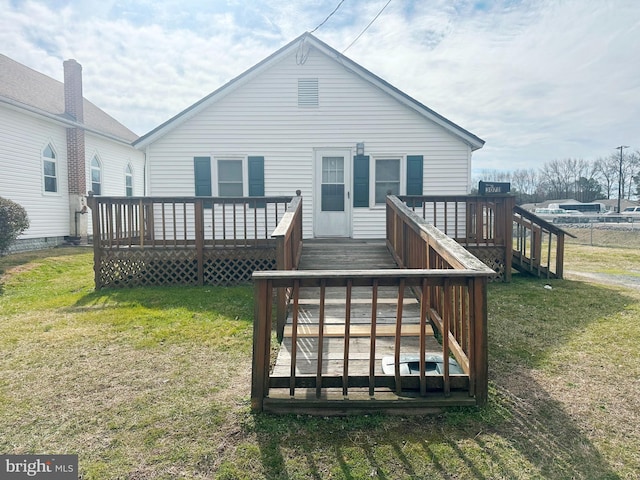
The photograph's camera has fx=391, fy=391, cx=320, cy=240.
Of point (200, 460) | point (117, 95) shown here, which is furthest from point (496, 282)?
point (117, 95)

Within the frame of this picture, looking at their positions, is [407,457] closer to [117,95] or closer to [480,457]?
[480,457]

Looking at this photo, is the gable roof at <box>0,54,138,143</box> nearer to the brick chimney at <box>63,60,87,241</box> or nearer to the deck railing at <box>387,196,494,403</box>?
the brick chimney at <box>63,60,87,241</box>

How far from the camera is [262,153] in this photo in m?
9.48

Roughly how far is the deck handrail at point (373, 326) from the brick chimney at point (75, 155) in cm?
1390

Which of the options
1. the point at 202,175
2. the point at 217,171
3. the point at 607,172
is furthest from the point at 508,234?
the point at 607,172

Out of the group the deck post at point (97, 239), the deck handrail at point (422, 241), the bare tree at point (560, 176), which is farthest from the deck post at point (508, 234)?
the bare tree at point (560, 176)

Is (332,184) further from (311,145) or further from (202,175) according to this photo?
(202,175)

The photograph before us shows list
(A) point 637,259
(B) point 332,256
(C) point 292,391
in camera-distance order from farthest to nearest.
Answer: (A) point 637,259, (B) point 332,256, (C) point 292,391

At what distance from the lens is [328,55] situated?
30.7 ft

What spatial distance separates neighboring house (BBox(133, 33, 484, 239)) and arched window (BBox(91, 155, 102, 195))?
26.3ft

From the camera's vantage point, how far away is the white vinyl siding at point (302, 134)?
940 cm

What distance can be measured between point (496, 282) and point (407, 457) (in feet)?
18.2

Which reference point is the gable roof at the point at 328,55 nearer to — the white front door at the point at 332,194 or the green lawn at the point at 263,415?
the white front door at the point at 332,194

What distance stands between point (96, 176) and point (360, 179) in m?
12.2
